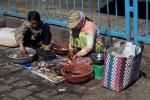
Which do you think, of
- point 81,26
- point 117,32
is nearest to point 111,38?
point 117,32

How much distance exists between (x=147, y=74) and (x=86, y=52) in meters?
0.94

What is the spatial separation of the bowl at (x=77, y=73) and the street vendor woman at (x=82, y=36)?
25cm

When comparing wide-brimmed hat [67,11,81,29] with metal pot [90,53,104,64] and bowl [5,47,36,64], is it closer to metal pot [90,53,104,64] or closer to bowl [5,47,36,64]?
metal pot [90,53,104,64]

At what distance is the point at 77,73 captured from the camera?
530 centimetres

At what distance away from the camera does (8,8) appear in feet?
29.1

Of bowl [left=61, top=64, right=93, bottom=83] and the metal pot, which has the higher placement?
the metal pot

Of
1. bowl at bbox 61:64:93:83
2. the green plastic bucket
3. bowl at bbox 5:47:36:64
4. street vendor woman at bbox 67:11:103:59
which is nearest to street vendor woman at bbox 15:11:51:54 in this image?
bowl at bbox 5:47:36:64

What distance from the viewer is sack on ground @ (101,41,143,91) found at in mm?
4695

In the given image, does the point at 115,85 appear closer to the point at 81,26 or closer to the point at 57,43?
the point at 81,26

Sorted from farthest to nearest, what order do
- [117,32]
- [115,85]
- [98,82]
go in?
[117,32], [98,82], [115,85]

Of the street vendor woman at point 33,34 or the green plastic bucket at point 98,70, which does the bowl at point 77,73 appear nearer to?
the green plastic bucket at point 98,70

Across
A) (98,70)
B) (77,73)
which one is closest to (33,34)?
(77,73)

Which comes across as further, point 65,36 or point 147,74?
point 65,36

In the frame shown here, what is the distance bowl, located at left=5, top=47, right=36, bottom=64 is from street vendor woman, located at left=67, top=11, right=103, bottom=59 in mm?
664
